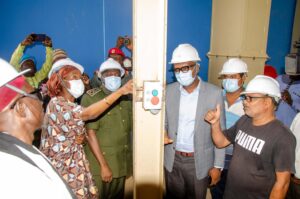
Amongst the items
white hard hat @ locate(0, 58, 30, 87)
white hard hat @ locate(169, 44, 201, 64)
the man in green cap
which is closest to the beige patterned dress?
the man in green cap

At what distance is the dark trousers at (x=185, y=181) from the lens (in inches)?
80.2

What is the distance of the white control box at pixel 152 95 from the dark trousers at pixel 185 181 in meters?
0.88

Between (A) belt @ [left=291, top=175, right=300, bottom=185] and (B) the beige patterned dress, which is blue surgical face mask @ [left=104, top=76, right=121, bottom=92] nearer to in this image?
(B) the beige patterned dress

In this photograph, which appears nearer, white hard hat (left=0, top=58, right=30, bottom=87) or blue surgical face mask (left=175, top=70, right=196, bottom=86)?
white hard hat (left=0, top=58, right=30, bottom=87)

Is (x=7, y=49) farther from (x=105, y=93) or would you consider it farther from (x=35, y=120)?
(x=35, y=120)

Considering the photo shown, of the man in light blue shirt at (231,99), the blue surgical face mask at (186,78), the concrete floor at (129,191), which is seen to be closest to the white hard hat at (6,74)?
the blue surgical face mask at (186,78)

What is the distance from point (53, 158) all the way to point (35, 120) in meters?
0.65

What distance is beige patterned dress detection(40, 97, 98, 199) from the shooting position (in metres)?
1.63

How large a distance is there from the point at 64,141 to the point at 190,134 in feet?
3.21

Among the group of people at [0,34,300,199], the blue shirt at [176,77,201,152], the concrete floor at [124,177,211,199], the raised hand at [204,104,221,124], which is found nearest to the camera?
the group of people at [0,34,300,199]

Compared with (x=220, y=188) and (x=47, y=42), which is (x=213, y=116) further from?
(x=47, y=42)

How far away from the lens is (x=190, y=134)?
203cm

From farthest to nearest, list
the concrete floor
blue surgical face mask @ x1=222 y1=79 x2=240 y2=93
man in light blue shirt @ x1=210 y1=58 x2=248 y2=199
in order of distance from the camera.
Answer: the concrete floor
blue surgical face mask @ x1=222 y1=79 x2=240 y2=93
man in light blue shirt @ x1=210 y1=58 x2=248 y2=199

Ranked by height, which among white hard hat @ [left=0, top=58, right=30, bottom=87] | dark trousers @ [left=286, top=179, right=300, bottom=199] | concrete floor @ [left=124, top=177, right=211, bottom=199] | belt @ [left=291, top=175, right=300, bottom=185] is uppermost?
white hard hat @ [left=0, top=58, right=30, bottom=87]
